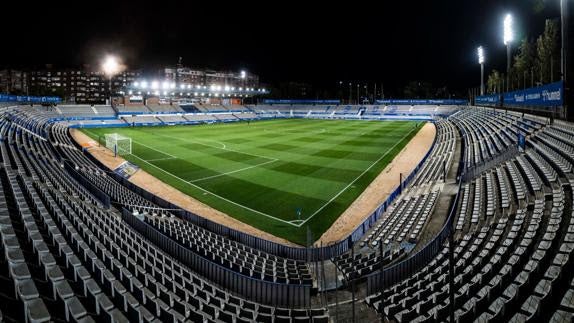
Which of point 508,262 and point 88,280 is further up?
point 88,280

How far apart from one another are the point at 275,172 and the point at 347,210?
1014 centimetres

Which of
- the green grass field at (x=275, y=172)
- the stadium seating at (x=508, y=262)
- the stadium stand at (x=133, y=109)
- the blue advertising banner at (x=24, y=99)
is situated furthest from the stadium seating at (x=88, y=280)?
the stadium stand at (x=133, y=109)

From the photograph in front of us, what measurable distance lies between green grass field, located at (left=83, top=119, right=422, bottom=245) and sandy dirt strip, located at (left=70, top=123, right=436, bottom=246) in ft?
1.70

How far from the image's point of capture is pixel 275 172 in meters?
30.1

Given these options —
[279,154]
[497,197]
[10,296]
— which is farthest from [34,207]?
[279,154]

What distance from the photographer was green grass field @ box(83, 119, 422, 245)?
2073 cm

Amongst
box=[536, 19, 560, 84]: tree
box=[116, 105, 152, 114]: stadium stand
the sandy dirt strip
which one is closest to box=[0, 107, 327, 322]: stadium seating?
the sandy dirt strip

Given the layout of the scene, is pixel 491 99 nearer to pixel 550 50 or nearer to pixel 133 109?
pixel 550 50

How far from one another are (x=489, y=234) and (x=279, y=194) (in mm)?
14417

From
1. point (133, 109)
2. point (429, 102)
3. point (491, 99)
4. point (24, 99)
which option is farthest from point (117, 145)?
point (429, 102)

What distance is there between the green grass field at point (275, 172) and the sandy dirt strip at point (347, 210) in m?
0.52

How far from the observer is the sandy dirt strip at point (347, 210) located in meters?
18.2

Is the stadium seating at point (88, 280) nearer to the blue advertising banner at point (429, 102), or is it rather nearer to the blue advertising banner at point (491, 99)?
the blue advertising banner at point (491, 99)

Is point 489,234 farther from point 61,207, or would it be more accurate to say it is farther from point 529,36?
point 529,36
